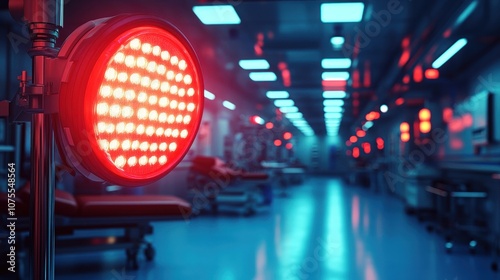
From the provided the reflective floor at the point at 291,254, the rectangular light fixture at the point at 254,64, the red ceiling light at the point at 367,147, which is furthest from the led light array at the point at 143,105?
the red ceiling light at the point at 367,147

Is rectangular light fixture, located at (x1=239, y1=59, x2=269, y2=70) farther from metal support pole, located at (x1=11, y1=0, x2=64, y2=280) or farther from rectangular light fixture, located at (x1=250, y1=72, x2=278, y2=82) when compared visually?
metal support pole, located at (x1=11, y1=0, x2=64, y2=280)

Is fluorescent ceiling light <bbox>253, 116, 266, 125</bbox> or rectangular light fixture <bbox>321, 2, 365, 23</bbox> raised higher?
rectangular light fixture <bbox>321, 2, 365, 23</bbox>

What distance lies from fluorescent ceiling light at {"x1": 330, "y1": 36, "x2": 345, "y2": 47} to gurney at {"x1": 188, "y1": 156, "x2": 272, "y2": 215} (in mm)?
3346

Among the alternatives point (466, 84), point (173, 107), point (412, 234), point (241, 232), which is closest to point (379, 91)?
point (466, 84)

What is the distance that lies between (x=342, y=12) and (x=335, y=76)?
4482 mm

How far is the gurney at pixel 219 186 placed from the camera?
8.77 metres

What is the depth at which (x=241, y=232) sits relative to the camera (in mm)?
6594

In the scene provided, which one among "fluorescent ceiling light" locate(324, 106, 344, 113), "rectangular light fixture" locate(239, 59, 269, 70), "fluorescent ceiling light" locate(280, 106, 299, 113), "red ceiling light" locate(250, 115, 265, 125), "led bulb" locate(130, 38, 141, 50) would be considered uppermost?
"rectangular light fixture" locate(239, 59, 269, 70)

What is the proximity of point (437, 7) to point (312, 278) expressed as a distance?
3172 mm

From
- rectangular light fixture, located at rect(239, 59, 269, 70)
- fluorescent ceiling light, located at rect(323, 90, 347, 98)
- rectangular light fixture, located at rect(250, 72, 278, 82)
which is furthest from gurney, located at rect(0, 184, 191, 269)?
fluorescent ceiling light, located at rect(323, 90, 347, 98)

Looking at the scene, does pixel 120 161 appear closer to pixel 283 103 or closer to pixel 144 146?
pixel 144 146

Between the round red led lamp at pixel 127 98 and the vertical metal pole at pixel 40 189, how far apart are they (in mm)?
→ 35

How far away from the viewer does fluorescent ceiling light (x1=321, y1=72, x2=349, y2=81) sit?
973 centimetres

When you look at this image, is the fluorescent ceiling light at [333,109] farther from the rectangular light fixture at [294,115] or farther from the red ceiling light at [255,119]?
the red ceiling light at [255,119]
